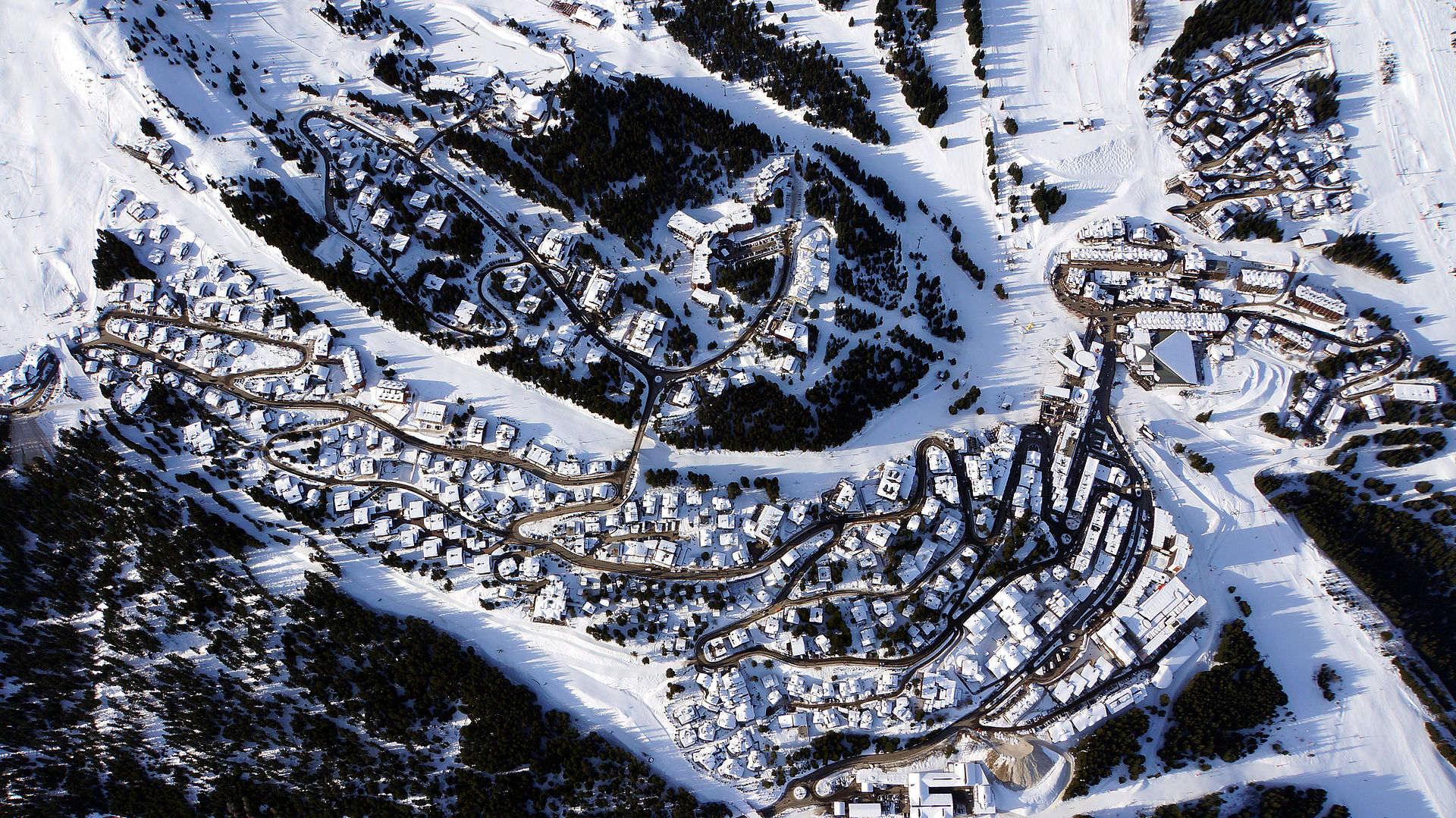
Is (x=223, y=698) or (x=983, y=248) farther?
(x=983, y=248)

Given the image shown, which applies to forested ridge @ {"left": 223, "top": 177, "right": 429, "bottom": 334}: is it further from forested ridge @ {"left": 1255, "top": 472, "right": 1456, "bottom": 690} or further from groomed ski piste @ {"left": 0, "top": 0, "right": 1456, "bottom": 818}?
forested ridge @ {"left": 1255, "top": 472, "right": 1456, "bottom": 690}

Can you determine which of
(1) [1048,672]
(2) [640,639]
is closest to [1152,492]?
(1) [1048,672]

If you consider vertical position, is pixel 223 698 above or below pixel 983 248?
below

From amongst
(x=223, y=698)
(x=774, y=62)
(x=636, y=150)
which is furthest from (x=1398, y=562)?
(x=223, y=698)

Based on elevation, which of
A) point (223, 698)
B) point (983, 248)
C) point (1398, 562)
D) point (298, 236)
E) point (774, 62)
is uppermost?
point (774, 62)

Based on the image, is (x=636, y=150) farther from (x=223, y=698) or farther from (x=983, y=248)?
(x=223, y=698)

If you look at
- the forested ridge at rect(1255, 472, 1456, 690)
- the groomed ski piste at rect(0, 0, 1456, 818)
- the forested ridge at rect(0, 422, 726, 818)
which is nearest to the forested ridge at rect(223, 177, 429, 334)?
the groomed ski piste at rect(0, 0, 1456, 818)

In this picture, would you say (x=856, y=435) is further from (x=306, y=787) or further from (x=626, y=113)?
(x=306, y=787)
